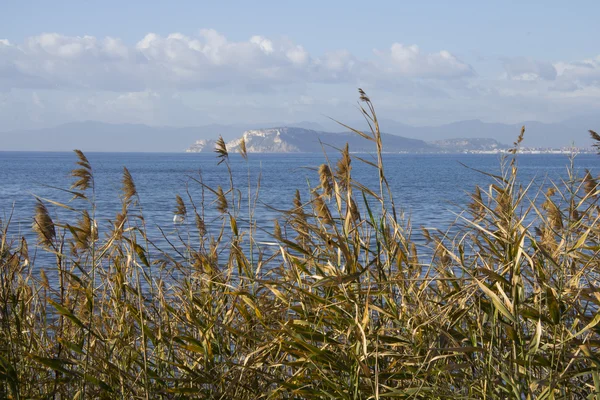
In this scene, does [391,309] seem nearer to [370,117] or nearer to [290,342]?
[290,342]

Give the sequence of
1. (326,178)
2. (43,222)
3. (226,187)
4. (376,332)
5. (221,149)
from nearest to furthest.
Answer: (376,332) → (43,222) → (326,178) → (221,149) → (226,187)

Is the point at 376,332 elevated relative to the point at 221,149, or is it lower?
lower

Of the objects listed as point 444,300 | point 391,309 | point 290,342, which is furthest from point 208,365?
point 444,300

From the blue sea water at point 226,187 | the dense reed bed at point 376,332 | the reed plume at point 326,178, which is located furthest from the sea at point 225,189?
the dense reed bed at point 376,332

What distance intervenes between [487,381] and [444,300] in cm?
65

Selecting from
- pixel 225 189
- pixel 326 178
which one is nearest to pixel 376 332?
pixel 326 178

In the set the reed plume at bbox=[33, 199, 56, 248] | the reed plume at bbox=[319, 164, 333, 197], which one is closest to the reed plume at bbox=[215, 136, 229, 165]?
the reed plume at bbox=[319, 164, 333, 197]

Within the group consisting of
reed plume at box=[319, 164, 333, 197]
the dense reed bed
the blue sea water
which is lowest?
the blue sea water

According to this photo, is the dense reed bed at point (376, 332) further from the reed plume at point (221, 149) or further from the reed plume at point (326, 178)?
the reed plume at point (221, 149)

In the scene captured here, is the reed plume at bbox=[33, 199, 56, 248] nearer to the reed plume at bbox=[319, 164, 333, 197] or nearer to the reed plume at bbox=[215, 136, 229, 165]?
the reed plume at bbox=[215, 136, 229, 165]

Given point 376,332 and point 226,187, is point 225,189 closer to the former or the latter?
point 226,187

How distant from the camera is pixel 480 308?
3.36 m

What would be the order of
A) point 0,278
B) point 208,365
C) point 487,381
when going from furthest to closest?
point 208,365 → point 0,278 → point 487,381

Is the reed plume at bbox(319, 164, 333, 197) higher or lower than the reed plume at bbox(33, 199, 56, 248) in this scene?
higher
